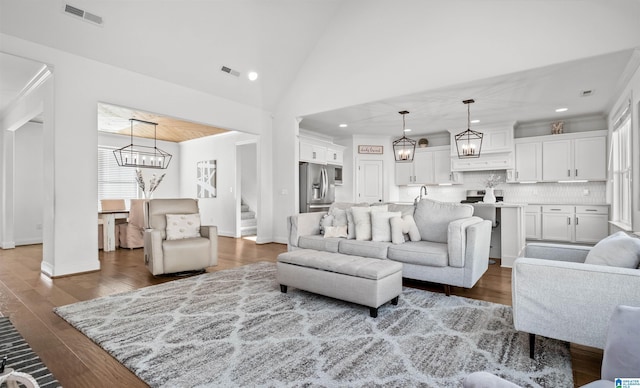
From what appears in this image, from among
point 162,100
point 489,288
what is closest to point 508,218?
point 489,288

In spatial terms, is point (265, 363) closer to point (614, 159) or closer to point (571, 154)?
point (614, 159)

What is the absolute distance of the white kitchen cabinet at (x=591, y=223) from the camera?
223 inches

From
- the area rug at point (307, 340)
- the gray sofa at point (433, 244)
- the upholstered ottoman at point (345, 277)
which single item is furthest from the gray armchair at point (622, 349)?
the gray sofa at point (433, 244)

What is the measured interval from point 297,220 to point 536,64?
11.7 feet

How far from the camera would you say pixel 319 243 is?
13.4ft

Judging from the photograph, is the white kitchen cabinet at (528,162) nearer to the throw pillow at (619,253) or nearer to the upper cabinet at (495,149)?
the upper cabinet at (495,149)

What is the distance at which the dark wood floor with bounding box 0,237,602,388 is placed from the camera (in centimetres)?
185

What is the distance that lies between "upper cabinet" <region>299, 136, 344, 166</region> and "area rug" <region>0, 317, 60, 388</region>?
5.14m

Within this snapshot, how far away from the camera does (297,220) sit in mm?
4375

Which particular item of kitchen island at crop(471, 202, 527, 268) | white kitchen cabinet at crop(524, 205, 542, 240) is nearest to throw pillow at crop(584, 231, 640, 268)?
kitchen island at crop(471, 202, 527, 268)

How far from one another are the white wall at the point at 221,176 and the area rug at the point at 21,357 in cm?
538

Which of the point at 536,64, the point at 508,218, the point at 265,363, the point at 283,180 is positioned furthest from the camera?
the point at 283,180

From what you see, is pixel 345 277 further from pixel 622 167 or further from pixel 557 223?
pixel 557 223

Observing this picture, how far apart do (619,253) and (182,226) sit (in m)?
4.36
